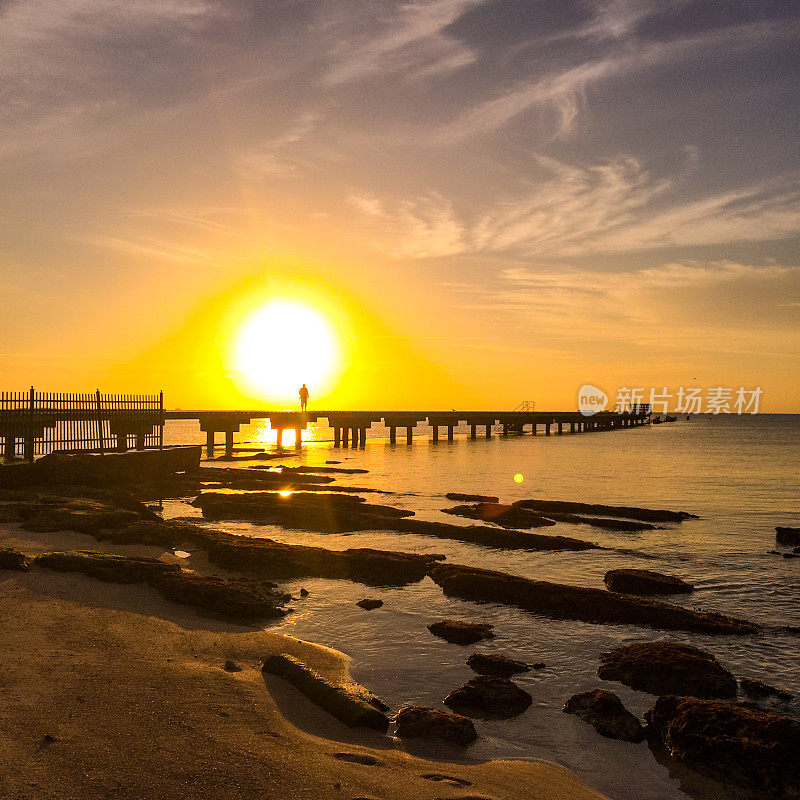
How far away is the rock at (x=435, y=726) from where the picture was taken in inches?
283

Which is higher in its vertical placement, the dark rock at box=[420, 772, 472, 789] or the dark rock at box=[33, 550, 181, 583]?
the dark rock at box=[33, 550, 181, 583]

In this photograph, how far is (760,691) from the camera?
9.02 metres

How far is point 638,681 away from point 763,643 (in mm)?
3581

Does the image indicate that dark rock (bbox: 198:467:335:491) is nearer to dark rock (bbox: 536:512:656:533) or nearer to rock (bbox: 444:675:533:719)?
dark rock (bbox: 536:512:656:533)

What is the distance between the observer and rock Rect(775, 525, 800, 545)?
67.2 ft

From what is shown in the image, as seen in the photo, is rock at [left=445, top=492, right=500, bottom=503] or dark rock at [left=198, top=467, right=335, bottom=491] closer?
rock at [left=445, top=492, right=500, bottom=503]

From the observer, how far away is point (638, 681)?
9188 millimetres

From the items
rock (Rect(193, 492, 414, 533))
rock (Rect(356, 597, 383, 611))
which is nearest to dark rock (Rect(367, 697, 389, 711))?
rock (Rect(356, 597, 383, 611))

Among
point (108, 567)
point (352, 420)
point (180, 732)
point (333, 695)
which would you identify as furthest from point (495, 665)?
point (352, 420)

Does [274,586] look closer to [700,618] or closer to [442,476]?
[700,618]

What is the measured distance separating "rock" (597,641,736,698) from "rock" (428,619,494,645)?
2.05m

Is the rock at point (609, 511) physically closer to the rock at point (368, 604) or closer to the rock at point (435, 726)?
the rock at point (368, 604)

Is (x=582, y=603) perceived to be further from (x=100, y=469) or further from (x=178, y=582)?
(x=100, y=469)

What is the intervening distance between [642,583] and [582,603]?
2.71 metres
